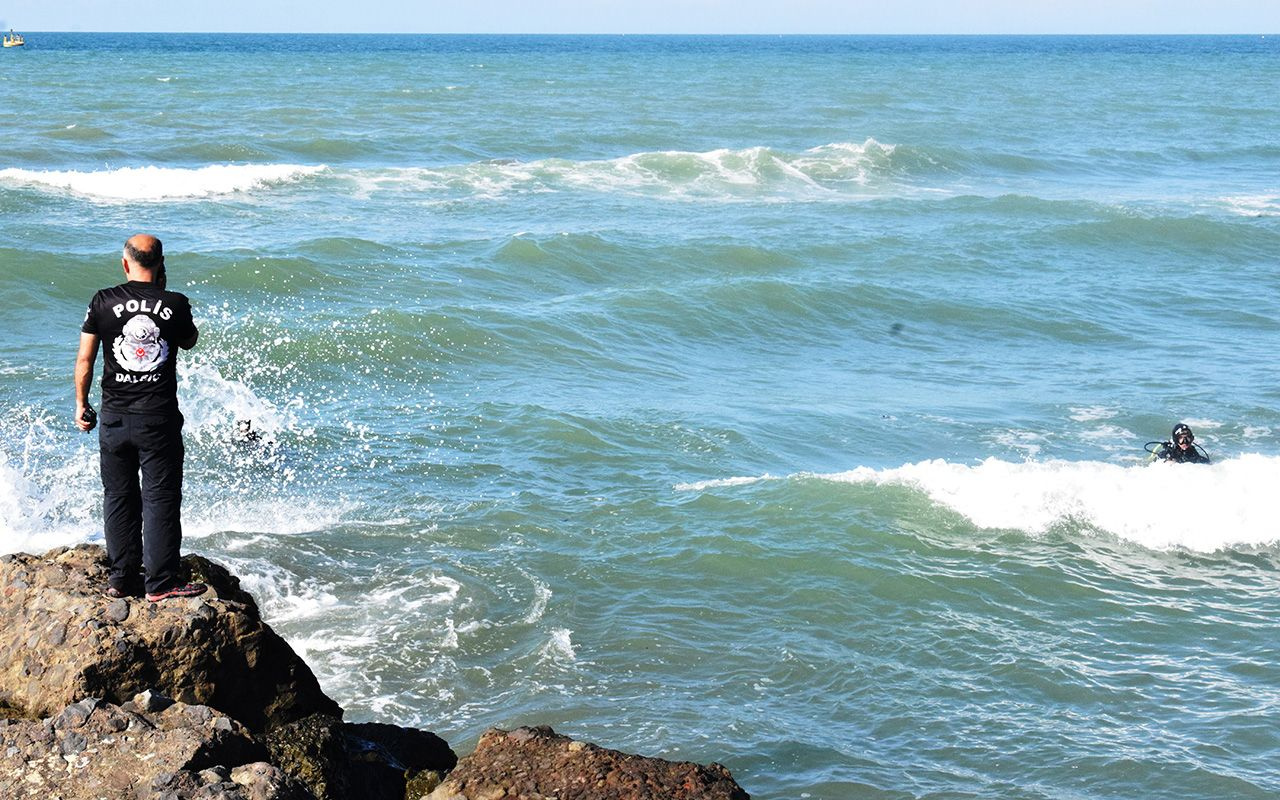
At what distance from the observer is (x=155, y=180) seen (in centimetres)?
2873

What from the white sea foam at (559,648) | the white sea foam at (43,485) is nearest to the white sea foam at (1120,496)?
the white sea foam at (559,648)

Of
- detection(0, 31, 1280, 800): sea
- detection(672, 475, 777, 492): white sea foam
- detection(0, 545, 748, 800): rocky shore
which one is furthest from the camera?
detection(672, 475, 777, 492): white sea foam

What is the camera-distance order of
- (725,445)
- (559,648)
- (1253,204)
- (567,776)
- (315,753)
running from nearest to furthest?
(567,776) < (315,753) < (559,648) < (725,445) < (1253,204)

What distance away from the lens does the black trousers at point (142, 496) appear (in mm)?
5781

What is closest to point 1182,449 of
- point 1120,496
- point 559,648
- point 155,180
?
point 1120,496

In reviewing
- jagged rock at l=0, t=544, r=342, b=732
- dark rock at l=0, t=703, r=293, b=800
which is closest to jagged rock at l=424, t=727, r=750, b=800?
dark rock at l=0, t=703, r=293, b=800

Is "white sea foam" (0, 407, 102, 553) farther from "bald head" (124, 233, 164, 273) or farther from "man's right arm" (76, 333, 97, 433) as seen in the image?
"bald head" (124, 233, 164, 273)

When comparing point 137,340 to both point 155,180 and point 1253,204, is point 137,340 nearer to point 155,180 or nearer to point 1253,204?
point 155,180

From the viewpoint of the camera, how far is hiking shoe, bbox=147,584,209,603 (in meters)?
5.72

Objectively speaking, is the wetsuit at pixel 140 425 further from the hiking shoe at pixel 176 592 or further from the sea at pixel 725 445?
the sea at pixel 725 445

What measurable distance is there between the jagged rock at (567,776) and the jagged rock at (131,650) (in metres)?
0.94

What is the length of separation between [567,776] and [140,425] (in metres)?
2.37

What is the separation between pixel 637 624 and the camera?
9383 millimetres

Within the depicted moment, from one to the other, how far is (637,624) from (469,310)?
10228 millimetres
